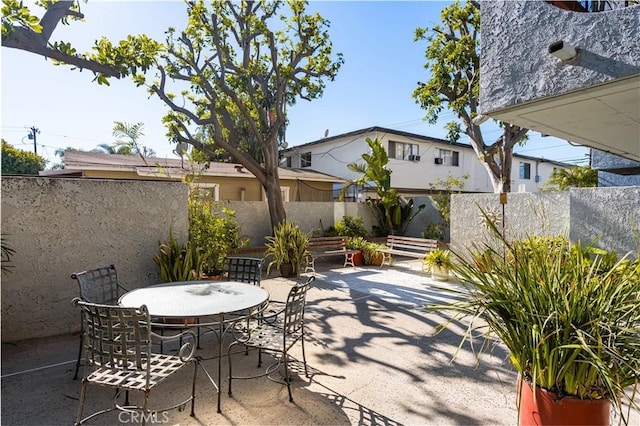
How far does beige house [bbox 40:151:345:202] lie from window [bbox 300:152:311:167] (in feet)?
13.7

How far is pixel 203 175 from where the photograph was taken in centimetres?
1357

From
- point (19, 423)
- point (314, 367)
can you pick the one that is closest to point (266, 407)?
point (314, 367)

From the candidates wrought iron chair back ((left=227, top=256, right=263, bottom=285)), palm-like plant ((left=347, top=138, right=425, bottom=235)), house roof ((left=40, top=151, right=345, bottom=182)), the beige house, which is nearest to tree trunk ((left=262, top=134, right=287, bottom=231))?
the beige house

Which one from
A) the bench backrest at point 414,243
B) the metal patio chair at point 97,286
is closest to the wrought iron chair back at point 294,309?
the metal patio chair at point 97,286

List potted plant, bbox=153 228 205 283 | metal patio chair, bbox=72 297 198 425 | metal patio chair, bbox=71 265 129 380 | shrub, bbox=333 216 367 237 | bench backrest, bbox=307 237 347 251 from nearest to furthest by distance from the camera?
metal patio chair, bbox=72 297 198 425
metal patio chair, bbox=71 265 129 380
potted plant, bbox=153 228 205 283
bench backrest, bbox=307 237 347 251
shrub, bbox=333 216 367 237

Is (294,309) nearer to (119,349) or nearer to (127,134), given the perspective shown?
(119,349)

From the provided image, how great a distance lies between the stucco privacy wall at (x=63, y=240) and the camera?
4.76 meters

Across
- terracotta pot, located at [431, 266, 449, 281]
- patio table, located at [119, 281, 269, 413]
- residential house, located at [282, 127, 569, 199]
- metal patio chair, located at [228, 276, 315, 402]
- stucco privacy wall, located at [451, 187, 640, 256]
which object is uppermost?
residential house, located at [282, 127, 569, 199]

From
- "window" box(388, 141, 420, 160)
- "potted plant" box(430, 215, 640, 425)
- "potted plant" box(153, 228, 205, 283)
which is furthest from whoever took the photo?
"window" box(388, 141, 420, 160)

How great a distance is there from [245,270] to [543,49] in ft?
15.3

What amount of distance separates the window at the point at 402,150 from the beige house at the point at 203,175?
3.56m

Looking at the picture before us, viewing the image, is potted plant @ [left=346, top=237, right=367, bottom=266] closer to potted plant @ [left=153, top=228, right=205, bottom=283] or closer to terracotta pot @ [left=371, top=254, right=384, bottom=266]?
terracotta pot @ [left=371, top=254, right=384, bottom=266]

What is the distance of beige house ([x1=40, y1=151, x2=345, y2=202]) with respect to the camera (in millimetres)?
12047

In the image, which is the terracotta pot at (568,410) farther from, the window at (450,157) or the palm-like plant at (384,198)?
the window at (450,157)
